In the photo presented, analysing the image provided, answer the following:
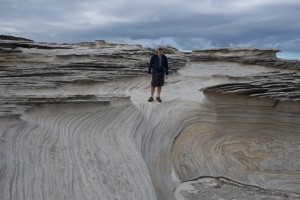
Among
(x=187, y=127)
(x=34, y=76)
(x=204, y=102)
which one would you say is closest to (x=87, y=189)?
(x=187, y=127)

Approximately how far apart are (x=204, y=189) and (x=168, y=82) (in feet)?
26.4

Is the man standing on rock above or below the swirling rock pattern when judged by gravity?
above

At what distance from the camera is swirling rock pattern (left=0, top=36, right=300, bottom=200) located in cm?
755

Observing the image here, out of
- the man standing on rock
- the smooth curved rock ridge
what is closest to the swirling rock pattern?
the smooth curved rock ridge

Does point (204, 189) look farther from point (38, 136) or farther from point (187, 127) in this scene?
point (38, 136)

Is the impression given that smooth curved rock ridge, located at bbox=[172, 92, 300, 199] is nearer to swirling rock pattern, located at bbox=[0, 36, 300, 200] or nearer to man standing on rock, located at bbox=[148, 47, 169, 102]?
swirling rock pattern, located at bbox=[0, 36, 300, 200]

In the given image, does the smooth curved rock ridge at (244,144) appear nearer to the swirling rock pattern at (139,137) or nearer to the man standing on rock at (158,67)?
the swirling rock pattern at (139,137)

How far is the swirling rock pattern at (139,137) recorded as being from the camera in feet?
24.8

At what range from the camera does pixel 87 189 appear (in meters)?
7.18

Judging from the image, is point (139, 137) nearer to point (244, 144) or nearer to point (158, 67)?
point (158, 67)

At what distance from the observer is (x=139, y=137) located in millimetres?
10211

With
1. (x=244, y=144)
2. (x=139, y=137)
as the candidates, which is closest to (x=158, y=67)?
(x=139, y=137)

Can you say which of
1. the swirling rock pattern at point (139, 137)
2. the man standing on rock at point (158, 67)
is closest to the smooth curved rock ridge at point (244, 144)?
the swirling rock pattern at point (139, 137)

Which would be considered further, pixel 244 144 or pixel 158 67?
pixel 158 67
